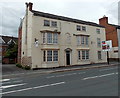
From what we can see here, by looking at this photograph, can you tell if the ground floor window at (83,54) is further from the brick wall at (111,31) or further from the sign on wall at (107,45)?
the brick wall at (111,31)

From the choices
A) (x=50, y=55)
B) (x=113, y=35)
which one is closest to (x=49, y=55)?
(x=50, y=55)

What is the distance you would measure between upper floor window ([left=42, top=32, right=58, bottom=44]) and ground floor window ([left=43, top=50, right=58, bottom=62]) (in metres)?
1.71

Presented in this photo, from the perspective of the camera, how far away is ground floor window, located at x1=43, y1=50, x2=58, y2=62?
834 inches

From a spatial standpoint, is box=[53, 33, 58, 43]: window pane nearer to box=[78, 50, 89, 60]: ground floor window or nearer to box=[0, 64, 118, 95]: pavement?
box=[78, 50, 89, 60]: ground floor window

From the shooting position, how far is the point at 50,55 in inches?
853

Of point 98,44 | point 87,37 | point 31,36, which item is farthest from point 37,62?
point 98,44

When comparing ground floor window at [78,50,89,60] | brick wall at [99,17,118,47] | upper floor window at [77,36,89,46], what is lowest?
ground floor window at [78,50,89,60]

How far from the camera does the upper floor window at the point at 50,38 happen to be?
71.0ft

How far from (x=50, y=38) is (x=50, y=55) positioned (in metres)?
3.09

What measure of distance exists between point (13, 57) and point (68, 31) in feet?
65.2

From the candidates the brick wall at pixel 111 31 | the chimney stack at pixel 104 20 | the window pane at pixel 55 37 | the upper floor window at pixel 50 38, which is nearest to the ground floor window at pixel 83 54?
the window pane at pixel 55 37

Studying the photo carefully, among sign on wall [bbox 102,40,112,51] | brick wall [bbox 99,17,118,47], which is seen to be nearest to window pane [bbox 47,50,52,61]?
sign on wall [bbox 102,40,112,51]

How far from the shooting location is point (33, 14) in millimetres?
21141

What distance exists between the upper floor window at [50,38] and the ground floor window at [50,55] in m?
1.71
